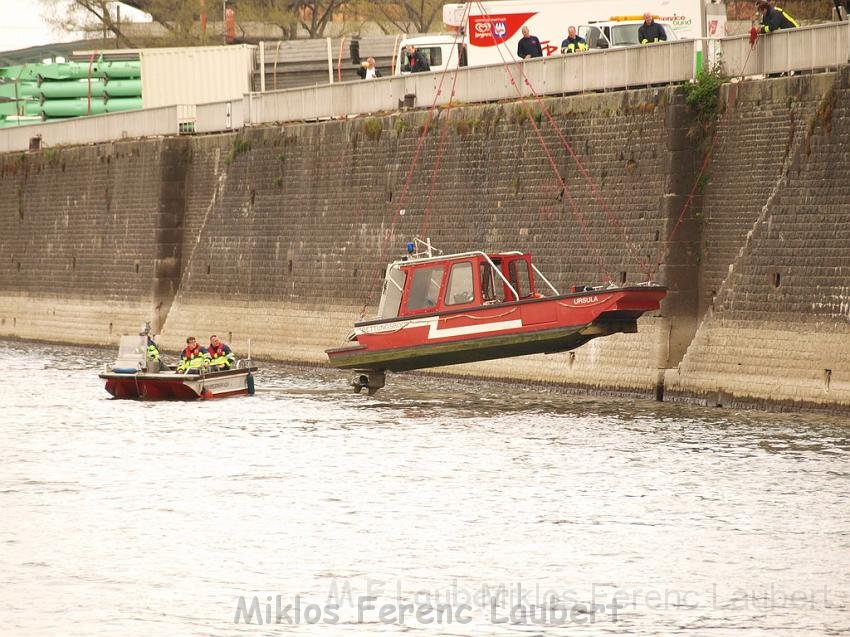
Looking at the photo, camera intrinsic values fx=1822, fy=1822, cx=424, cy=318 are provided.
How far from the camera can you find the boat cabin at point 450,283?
3034 centimetres

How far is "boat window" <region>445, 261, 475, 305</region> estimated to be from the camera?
30547mm

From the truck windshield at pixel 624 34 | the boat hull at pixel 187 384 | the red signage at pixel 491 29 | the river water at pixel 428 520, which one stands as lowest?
the river water at pixel 428 520

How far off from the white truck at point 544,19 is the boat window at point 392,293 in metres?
9.20

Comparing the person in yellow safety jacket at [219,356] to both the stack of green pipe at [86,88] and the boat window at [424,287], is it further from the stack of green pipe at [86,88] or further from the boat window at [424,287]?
the stack of green pipe at [86,88]

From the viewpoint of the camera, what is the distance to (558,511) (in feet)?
73.9

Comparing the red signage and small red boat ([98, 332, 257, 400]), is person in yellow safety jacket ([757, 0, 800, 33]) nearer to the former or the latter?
the red signage

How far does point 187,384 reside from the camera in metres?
34.4

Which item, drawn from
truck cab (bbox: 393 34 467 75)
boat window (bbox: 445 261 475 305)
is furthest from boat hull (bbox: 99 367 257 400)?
→ truck cab (bbox: 393 34 467 75)

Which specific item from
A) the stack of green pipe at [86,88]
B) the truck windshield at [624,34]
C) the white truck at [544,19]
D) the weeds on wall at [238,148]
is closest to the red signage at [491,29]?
the white truck at [544,19]

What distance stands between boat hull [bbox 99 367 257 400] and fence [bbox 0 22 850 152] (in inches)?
317

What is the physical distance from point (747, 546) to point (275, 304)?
24741 millimetres


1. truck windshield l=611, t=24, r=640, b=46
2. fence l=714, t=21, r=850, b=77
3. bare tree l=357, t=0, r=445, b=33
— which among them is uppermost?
bare tree l=357, t=0, r=445, b=33

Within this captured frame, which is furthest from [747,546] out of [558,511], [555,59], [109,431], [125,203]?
[125,203]

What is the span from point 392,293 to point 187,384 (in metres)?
5.09
